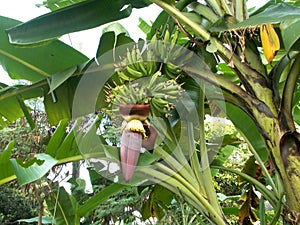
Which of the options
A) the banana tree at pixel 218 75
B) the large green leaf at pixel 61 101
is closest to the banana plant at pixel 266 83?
the banana tree at pixel 218 75

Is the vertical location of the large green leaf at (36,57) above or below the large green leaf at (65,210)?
above

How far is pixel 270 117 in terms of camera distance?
63 cm

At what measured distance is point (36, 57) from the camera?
87 centimetres

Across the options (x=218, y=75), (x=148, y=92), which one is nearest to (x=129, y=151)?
(x=148, y=92)

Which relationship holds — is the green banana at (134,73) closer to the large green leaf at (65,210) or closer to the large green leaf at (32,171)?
the large green leaf at (32,171)

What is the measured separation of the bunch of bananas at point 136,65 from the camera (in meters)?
0.72

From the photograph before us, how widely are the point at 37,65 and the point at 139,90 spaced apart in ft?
1.12

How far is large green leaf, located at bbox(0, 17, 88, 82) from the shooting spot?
0.85 metres

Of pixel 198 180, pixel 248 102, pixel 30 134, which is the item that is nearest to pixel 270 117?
pixel 248 102

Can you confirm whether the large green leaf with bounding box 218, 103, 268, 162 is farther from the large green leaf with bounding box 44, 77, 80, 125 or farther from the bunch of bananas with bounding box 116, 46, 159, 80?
the large green leaf with bounding box 44, 77, 80, 125

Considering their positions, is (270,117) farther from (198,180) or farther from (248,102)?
(198,180)

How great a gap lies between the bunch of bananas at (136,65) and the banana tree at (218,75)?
1.6 inches

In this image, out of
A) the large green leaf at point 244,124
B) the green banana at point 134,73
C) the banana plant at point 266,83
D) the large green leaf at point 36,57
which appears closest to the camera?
the banana plant at point 266,83

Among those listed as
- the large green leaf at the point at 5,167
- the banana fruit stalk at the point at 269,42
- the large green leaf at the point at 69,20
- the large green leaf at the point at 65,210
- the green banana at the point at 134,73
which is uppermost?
the large green leaf at the point at 69,20
